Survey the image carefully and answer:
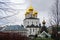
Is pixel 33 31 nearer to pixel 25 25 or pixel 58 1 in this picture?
pixel 25 25

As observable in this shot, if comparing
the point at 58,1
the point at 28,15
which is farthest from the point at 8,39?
the point at 28,15

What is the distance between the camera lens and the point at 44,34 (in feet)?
232

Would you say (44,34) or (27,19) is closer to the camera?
(44,34)

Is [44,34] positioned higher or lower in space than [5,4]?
lower

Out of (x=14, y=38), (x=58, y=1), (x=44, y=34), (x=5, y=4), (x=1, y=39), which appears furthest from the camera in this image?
(x=44, y=34)

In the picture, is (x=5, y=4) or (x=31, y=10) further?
(x=31, y=10)

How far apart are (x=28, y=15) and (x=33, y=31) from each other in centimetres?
586

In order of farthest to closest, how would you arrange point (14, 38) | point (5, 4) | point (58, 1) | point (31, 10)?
point (31, 10) < point (58, 1) < point (14, 38) < point (5, 4)

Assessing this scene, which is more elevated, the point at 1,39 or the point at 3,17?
the point at 3,17

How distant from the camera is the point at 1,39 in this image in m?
20.3

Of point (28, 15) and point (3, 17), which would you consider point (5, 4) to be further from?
point (28, 15)

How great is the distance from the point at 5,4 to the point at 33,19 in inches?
2813

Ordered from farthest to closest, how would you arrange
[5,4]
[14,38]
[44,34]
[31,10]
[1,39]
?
[31,10] → [44,34] → [14,38] → [1,39] → [5,4]

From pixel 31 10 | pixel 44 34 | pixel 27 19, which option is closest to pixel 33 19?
pixel 27 19
